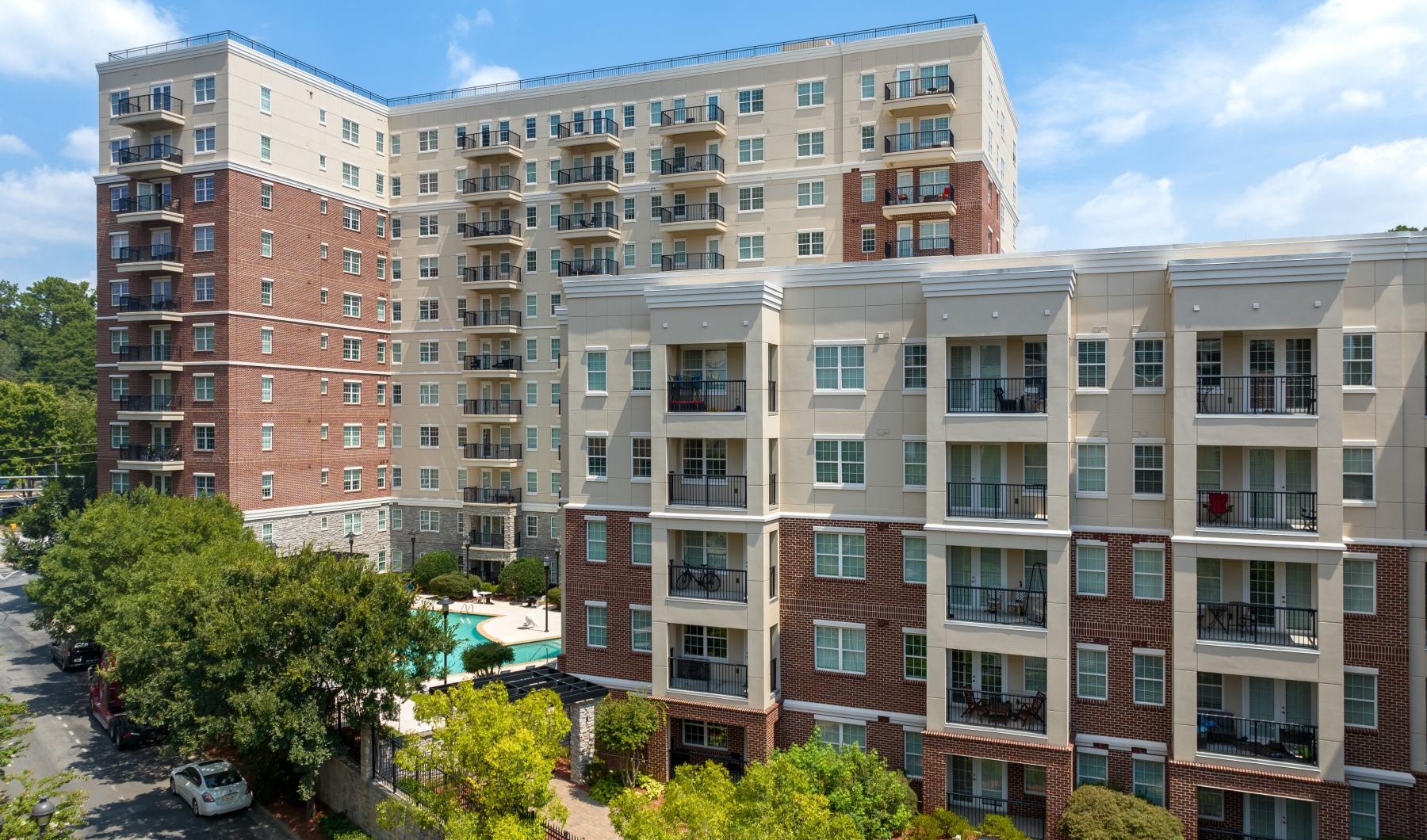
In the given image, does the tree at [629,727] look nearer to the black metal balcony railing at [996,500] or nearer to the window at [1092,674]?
the black metal balcony railing at [996,500]

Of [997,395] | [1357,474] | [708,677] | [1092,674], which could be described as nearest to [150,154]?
[708,677]

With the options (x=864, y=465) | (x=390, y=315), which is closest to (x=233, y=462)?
(x=390, y=315)

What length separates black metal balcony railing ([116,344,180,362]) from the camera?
50.4m

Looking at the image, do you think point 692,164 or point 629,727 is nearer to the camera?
point 629,727

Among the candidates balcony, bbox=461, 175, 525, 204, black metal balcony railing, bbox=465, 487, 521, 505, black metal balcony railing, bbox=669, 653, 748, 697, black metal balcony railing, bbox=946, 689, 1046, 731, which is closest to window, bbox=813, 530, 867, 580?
black metal balcony railing, bbox=669, 653, 748, 697

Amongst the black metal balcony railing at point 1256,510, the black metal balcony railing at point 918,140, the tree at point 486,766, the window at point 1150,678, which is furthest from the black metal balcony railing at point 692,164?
the tree at point 486,766

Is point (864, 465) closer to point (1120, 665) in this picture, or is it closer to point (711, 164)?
point (1120, 665)

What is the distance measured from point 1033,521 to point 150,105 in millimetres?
53298

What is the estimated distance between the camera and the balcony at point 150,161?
49.3m

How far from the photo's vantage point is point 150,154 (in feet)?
166

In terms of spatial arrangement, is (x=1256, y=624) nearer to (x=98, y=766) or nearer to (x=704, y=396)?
(x=704, y=396)

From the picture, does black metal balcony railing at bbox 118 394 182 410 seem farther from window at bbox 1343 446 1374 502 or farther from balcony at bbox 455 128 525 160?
window at bbox 1343 446 1374 502

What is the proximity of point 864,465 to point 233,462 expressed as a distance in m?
38.4

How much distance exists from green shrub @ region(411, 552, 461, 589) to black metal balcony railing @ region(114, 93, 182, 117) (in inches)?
1159
